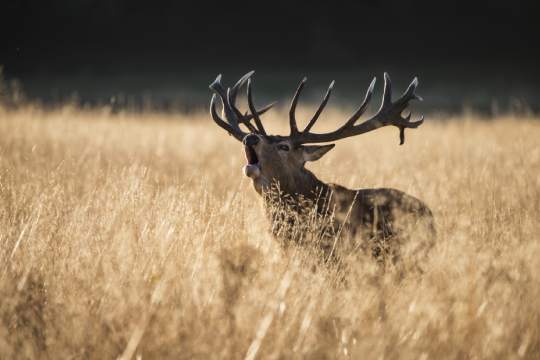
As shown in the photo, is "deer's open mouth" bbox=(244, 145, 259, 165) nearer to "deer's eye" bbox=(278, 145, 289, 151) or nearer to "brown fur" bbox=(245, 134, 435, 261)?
"brown fur" bbox=(245, 134, 435, 261)

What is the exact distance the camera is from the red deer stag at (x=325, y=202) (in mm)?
3867

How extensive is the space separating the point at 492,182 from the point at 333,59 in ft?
79.2

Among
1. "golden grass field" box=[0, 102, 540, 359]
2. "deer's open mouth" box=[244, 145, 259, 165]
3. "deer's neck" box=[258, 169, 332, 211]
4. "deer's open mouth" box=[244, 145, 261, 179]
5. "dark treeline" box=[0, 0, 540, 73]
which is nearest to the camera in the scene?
"golden grass field" box=[0, 102, 540, 359]

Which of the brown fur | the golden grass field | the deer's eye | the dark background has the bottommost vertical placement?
the golden grass field

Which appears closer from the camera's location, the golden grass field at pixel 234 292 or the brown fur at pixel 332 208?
the golden grass field at pixel 234 292

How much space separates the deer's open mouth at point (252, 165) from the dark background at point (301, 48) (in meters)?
19.8

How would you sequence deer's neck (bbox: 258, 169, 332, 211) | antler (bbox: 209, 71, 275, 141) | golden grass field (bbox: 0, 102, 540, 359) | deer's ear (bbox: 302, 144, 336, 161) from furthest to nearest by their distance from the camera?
antler (bbox: 209, 71, 275, 141) → deer's ear (bbox: 302, 144, 336, 161) → deer's neck (bbox: 258, 169, 332, 211) → golden grass field (bbox: 0, 102, 540, 359)

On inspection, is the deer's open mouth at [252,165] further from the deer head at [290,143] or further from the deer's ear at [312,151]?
the deer's ear at [312,151]

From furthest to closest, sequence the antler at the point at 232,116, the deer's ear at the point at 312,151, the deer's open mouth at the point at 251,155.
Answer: the antler at the point at 232,116 → the deer's ear at the point at 312,151 → the deer's open mouth at the point at 251,155

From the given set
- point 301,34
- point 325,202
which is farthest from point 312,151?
point 301,34

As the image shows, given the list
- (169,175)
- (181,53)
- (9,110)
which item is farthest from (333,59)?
(169,175)

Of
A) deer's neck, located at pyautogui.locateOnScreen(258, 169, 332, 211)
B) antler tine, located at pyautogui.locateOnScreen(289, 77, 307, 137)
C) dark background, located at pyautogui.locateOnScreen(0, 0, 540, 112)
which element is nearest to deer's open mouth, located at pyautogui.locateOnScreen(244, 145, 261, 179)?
deer's neck, located at pyautogui.locateOnScreen(258, 169, 332, 211)

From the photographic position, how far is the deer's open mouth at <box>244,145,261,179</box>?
382cm

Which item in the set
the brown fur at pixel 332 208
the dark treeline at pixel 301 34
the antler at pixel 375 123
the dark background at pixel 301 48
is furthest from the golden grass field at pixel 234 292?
the dark treeline at pixel 301 34
